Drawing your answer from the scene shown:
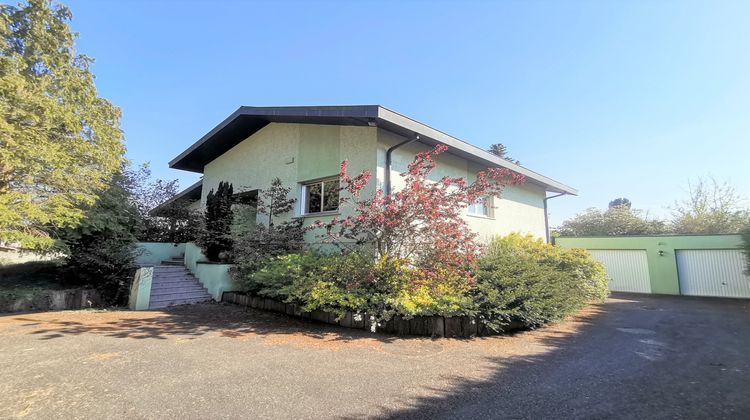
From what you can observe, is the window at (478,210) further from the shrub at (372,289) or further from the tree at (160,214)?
the tree at (160,214)

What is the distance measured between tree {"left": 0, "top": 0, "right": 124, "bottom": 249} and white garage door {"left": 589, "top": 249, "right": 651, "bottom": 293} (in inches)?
849

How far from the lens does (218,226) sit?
11.4 metres

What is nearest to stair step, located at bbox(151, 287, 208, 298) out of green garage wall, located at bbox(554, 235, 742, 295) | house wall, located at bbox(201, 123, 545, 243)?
house wall, located at bbox(201, 123, 545, 243)

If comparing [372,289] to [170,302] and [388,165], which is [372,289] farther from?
[170,302]

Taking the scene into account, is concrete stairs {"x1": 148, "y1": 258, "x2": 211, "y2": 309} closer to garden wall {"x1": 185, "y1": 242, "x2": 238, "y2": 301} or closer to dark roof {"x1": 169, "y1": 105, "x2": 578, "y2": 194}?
garden wall {"x1": 185, "y1": 242, "x2": 238, "y2": 301}

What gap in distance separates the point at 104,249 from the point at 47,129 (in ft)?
11.6

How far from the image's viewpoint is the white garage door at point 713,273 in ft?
48.3

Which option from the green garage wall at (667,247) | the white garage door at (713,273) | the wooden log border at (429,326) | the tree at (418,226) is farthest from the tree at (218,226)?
the white garage door at (713,273)

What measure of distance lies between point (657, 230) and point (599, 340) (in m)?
28.0

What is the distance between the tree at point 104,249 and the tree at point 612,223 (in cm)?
3056

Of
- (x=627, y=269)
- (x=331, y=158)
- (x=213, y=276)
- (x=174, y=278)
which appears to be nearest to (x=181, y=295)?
(x=213, y=276)

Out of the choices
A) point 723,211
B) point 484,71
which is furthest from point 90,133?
point 723,211

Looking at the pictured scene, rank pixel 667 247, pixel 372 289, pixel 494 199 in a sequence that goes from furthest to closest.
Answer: pixel 667 247 < pixel 494 199 < pixel 372 289

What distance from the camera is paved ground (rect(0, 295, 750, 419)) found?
322 cm
